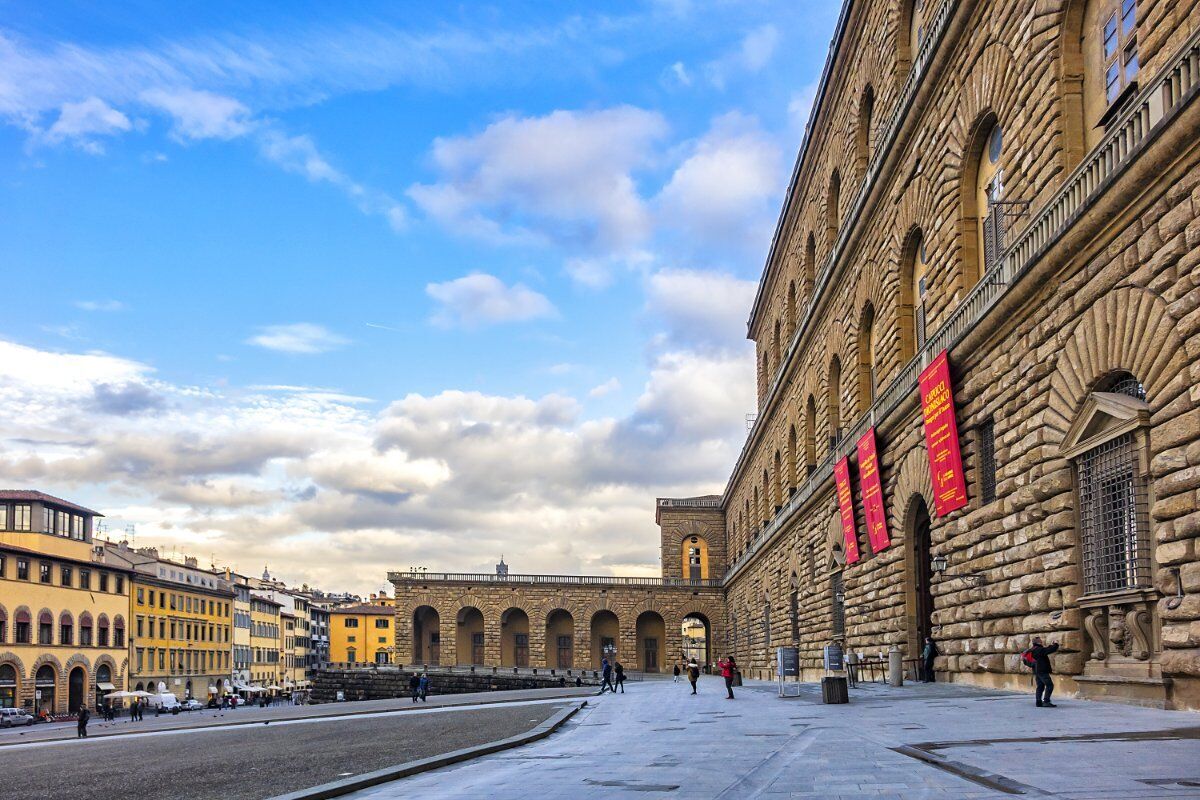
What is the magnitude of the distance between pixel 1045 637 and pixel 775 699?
9262 mm

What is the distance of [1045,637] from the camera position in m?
16.3

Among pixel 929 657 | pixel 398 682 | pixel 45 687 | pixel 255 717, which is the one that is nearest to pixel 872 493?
pixel 929 657

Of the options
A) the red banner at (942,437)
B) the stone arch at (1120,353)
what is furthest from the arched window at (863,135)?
the stone arch at (1120,353)

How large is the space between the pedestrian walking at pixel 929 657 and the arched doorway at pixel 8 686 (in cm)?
5302

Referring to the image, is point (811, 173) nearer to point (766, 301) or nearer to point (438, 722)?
point (766, 301)

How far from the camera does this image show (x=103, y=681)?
232 ft

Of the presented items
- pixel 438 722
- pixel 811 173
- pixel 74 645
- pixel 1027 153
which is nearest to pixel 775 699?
pixel 438 722

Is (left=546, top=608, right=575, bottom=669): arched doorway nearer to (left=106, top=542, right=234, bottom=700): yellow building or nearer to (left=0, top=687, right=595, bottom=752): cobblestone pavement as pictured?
(left=106, top=542, right=234, bottom=700): yellow building

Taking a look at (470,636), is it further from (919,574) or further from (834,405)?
(919,574)

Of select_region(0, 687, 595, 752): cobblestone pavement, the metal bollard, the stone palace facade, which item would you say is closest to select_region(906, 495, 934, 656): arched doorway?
the stone palace facade

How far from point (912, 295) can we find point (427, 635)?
63210 mm

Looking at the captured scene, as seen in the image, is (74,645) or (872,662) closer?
(872,662)

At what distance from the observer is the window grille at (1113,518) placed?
1384 cm

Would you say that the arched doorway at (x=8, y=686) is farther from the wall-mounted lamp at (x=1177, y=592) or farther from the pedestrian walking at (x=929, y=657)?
the wall-mounted lamp at (x=1177, y=592)
